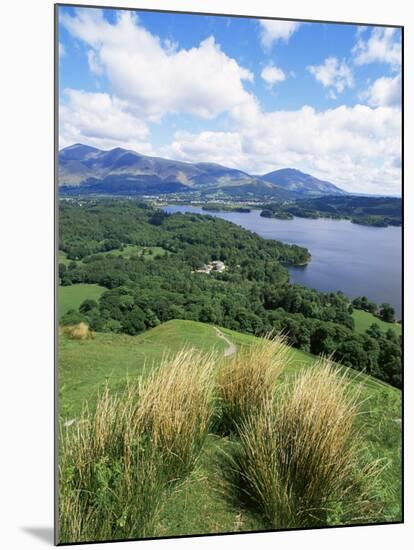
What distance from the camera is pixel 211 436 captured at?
475cm

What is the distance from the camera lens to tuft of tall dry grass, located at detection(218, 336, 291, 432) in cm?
480

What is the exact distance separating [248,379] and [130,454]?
3.16 feet

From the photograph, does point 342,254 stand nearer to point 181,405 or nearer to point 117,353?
point 181,405

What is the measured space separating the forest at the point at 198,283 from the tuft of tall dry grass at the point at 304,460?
0.42m

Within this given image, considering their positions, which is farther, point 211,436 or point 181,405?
point 211,436

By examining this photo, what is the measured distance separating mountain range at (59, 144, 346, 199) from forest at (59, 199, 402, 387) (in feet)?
0.42

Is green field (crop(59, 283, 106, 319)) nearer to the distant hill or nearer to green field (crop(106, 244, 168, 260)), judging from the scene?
green field (crop(106, 244, 168, 260))

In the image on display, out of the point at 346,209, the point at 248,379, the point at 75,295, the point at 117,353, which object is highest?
the point at 346,209

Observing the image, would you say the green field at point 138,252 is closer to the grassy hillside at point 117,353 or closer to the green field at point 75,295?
the green field at point 75,295

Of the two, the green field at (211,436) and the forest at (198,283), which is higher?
the forest at (198,283)

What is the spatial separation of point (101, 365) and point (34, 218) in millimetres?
1055

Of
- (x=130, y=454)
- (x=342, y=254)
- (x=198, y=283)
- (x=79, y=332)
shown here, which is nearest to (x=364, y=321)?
(x=342, y=254)

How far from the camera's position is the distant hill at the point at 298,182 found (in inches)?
201

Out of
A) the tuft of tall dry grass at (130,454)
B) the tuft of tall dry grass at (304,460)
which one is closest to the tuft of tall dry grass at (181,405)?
the tuft of tall dry grass at (130,454)
